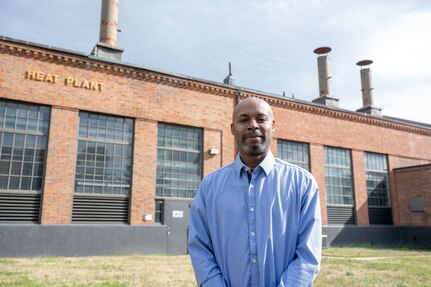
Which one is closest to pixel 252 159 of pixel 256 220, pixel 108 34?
pixel 256 220

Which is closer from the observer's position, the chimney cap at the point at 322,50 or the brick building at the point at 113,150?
the brick building at the point at 113,150

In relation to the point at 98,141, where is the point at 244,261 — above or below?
below

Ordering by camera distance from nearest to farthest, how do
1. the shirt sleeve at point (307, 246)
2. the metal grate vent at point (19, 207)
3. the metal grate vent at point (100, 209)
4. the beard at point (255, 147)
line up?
the shirt sleeve at point (307, 246), the beard at point (255, 147), the metal grate vent at point (19, 207), the metal grate vent at point (100, 209)

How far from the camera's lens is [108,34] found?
14062mm

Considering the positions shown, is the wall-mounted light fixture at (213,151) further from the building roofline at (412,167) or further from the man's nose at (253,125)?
the man's nose at (253,125)

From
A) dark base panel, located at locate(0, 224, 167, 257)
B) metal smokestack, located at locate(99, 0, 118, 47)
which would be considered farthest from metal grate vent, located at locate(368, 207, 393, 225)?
metal smokestack, located at locate(99, 0, 118, 47)

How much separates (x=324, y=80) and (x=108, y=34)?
40.2 feet

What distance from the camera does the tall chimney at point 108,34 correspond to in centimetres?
1366

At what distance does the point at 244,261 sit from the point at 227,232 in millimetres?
191

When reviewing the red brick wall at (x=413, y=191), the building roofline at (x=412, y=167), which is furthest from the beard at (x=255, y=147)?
the building roofline at (x=412, y=167)

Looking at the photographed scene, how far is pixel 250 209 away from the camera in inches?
80.4

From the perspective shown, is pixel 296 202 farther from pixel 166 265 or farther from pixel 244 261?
pixel 166 265

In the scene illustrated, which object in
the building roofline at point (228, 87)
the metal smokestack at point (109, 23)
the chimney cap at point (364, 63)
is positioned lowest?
the building roofline at point (228, 87)

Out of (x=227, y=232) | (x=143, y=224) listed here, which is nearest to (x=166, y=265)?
(x=143, y=224)
